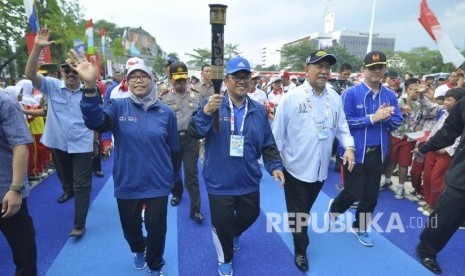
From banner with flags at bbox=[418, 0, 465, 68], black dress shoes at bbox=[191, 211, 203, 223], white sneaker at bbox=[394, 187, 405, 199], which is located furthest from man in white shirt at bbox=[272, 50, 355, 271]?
white sneaker at bbox=[394, 187, 405, 199]

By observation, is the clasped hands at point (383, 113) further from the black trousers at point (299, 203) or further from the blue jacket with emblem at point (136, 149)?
the blue jacket with emblem at point (136, 149)

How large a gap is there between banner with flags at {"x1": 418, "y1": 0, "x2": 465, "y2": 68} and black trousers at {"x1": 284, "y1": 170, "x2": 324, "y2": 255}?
2.78 meters

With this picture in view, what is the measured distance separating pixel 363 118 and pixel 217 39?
2147 millimetres

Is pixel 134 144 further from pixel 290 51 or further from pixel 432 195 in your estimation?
pixel 290 51

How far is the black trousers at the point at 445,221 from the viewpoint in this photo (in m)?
→ 3.07

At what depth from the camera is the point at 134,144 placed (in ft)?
8.58

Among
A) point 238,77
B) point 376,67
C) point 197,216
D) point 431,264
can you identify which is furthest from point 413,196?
point 238,77

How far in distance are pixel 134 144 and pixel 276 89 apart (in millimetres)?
5979

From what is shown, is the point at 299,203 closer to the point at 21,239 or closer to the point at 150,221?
the point at 150,221

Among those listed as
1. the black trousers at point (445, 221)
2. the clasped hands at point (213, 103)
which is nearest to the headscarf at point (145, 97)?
the clasped hands at point (213, 103)

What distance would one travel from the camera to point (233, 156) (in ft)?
9.17

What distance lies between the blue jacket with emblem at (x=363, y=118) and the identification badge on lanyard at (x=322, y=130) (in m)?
0.69

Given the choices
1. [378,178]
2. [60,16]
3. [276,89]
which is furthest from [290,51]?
[378,178]

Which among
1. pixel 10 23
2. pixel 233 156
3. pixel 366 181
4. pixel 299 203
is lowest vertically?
pixel 299 203
